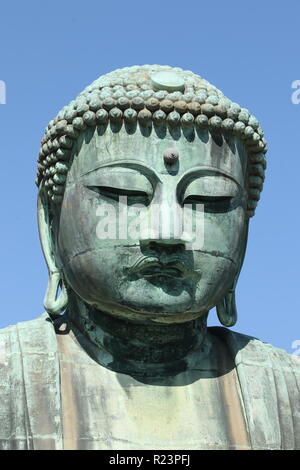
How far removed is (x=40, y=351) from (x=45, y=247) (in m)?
1.07

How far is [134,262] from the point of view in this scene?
514 inches

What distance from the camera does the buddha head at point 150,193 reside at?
42.9 feet

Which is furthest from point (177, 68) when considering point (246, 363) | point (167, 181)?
point (246, 363)

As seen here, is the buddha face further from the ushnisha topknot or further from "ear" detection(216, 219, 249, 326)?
"ear" detection(216, 219, 249, 326)

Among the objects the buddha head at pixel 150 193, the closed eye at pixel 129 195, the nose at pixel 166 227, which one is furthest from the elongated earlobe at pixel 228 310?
the closed eye at pixel 129 195

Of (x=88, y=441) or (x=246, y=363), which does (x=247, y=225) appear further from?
(x=88, y=441)

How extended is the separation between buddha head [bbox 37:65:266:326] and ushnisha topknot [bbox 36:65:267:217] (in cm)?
1

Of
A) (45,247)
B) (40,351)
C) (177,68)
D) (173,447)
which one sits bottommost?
(173,447)

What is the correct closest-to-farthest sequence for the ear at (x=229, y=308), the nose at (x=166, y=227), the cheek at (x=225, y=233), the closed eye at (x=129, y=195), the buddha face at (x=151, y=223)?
the nose at (x=166, y=227) → the buddha face at (x=151, y=223) → the closed eye at (x=129, y=195) → the cheek at (x=225, y=233) → the ear at (x=229, y=308)

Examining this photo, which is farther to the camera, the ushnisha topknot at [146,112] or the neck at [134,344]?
the neck at [134,344]

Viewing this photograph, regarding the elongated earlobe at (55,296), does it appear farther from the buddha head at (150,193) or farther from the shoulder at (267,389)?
the shoulder at (267,389)

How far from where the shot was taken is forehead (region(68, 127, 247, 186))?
43.4 ft

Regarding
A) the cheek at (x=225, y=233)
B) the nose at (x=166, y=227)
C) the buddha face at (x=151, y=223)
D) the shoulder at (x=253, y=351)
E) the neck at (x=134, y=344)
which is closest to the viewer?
the nose at (x=166, y=227)

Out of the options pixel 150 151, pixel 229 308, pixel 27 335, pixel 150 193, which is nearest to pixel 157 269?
pixel 150 193
